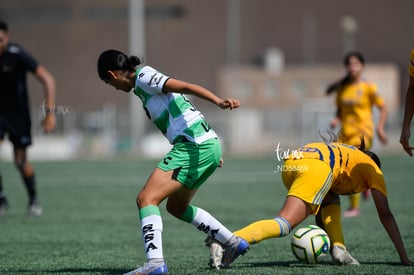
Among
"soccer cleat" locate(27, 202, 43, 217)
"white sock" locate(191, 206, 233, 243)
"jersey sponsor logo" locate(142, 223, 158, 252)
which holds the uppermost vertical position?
"jersey sponsor logo" locate(142, 223, 158, 252)

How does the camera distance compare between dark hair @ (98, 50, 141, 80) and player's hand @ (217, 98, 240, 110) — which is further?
dark hair @ (98, 50, 141, 80)

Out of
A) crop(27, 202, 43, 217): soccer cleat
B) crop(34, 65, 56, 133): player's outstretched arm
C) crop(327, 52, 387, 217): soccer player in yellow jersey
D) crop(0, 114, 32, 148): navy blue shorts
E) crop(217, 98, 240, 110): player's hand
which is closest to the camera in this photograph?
crop(217, 98, 240, 110): player's hand

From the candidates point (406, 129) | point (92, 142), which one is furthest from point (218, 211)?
point (92, 142)

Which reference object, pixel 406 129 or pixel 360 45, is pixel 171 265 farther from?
pixel 360 45

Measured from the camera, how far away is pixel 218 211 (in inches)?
454

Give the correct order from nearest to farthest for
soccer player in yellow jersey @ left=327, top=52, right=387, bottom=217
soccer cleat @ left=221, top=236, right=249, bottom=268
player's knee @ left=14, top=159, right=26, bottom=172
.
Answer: soccer cleat @ left=221, top=236, right=249, bottom=268
player's knee @ left=14, top=159, right=26, bottom=172
soccer player in yellow jersey @ left=327, top=52, right=387, bottom=217

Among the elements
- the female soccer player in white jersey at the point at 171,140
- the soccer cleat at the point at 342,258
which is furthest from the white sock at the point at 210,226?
the soccer cleat at the point at 342,258

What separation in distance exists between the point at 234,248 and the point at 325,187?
88cm

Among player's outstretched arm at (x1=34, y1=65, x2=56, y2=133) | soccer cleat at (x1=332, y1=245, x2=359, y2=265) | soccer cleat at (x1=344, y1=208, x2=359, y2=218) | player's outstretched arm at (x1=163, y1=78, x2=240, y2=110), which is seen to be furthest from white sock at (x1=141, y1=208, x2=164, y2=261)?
soccer cleat at (x1=344, y1=208, x2=359, y2=218)

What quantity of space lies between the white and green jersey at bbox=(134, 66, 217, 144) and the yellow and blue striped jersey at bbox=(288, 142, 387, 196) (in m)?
0.93

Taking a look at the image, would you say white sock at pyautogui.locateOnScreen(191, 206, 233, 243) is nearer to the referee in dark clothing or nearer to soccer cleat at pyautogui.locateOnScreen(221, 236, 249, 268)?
soccer cleat at pyautogui.locateOnScreen(221, 236, 249, 268)

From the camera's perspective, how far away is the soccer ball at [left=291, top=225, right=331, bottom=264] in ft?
21.5

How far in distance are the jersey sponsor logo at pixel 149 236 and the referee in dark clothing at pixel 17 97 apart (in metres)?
4.76

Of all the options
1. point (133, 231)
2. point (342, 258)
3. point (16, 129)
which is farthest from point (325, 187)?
point (16, 129)
